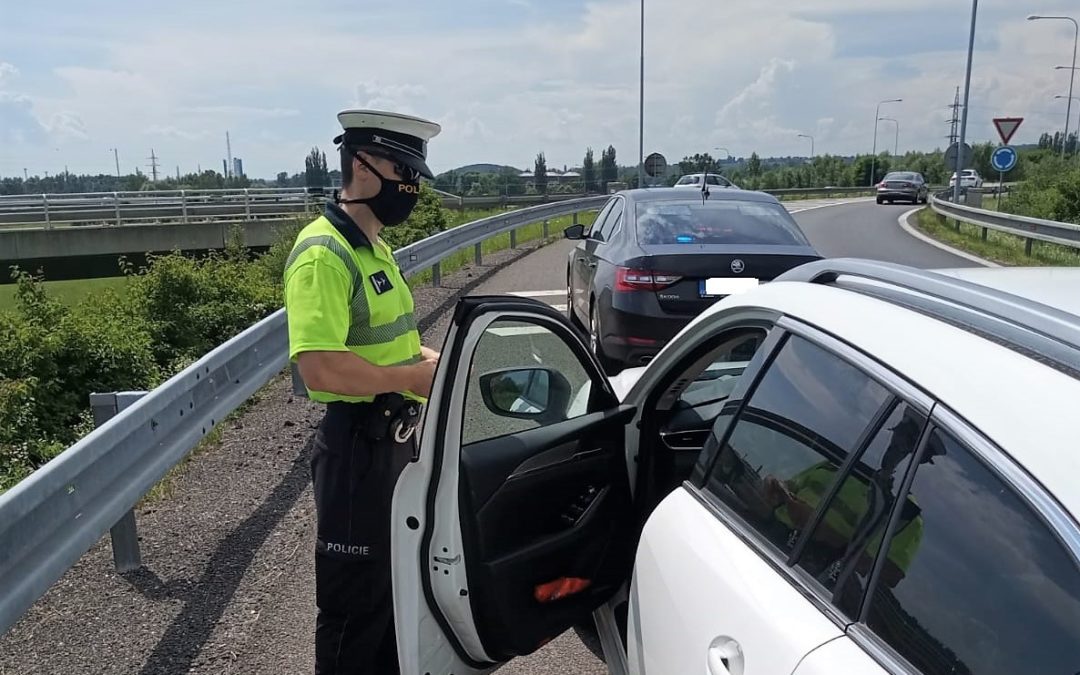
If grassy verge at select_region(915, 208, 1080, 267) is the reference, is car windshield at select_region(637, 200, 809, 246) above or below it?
above

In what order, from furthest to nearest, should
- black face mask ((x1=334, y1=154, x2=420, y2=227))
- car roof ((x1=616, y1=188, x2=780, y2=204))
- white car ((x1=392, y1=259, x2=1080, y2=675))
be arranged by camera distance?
car roof ((x1=616, y1=188, x2=780, y2=204)) < black face mask ((x1=334, y1=154, x2=420, y2=227)) < white car ((x1=392, y1=259, x2=1080, y2=675))

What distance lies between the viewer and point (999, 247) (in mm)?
17844

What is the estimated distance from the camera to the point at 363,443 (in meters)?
2.61

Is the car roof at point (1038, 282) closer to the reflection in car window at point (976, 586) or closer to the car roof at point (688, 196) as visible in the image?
the reflection in car window at point (976, 586)

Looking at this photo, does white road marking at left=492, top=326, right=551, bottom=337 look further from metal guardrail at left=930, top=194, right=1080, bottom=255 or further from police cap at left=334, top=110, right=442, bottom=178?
metal guardrail at left=930, top=194, right=1080, bottom=255

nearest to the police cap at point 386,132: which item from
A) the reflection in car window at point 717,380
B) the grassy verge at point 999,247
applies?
the reflection in car window at point 717,380

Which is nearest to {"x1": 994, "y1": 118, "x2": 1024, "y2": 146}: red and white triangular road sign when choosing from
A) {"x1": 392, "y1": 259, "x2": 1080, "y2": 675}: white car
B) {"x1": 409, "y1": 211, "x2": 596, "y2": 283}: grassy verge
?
{"x1": 409, "y1": 211, "x2": 596, "y2": 283}: grassy verge

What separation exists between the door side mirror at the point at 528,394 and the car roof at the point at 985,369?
0.95 meters

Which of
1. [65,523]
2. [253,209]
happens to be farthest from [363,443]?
[253,209]

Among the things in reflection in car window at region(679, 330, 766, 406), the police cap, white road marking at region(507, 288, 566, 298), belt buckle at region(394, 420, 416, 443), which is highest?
the police cap

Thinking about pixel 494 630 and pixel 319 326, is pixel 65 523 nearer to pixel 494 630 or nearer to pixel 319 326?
pixel 319 326

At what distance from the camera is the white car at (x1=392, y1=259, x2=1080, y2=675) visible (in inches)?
51.4

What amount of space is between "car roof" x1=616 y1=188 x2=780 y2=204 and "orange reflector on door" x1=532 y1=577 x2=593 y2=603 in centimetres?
528

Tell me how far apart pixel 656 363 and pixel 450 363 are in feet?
2.73
